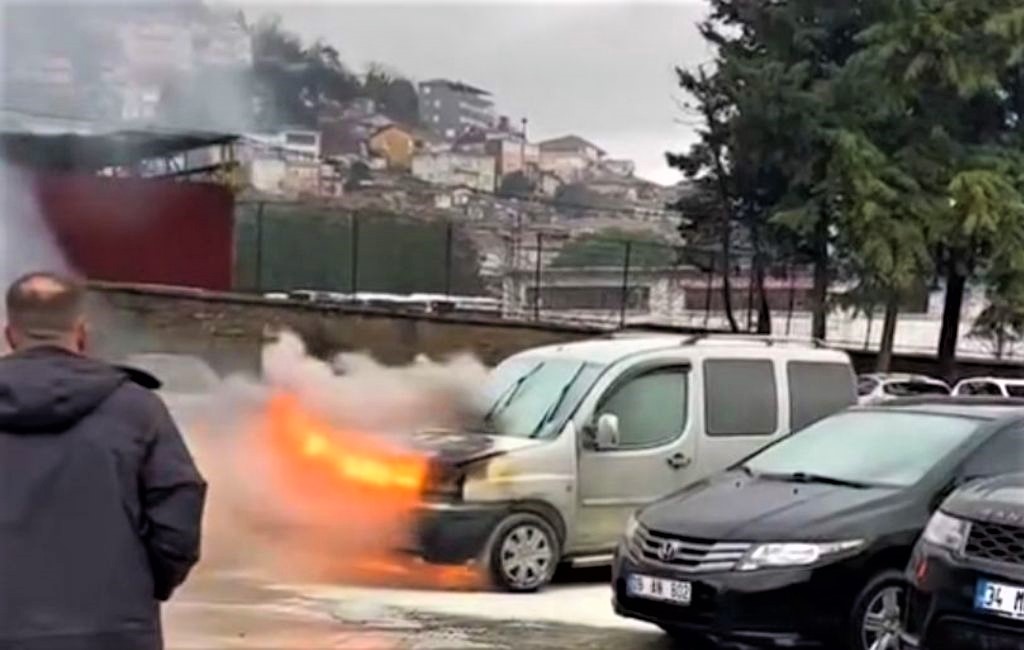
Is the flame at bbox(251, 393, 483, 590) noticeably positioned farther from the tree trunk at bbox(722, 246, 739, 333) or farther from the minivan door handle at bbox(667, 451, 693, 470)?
the tree trunk at bbox(722, 246, 739, 333)

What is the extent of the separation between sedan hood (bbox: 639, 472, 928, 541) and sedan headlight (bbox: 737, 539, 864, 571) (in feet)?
0.11

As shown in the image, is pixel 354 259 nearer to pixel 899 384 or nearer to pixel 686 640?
pixel 899 384

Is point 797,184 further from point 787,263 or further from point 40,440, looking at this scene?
point 40,440

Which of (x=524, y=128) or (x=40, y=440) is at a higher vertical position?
(x=524, y=128)

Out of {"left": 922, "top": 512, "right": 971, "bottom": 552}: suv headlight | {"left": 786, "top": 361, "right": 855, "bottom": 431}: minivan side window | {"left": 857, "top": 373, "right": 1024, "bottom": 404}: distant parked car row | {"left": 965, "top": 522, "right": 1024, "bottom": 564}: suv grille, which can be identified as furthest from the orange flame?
{"left": 857, "top": 373, "right": 1024, "bottom": 404}: distant parked car row

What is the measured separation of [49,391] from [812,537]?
3.06m

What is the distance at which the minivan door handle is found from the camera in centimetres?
686

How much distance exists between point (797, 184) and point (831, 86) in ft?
3.73

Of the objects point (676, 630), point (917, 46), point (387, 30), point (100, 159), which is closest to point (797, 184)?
point (917, 46)

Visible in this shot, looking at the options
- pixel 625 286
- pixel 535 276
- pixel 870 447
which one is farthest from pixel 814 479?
pixel 625 286

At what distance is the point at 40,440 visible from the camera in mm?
2244

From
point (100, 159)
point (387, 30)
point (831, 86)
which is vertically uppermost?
point (831, 86)

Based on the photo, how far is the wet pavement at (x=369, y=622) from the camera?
5.03 metres

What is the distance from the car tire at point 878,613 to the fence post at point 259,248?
627 cm
